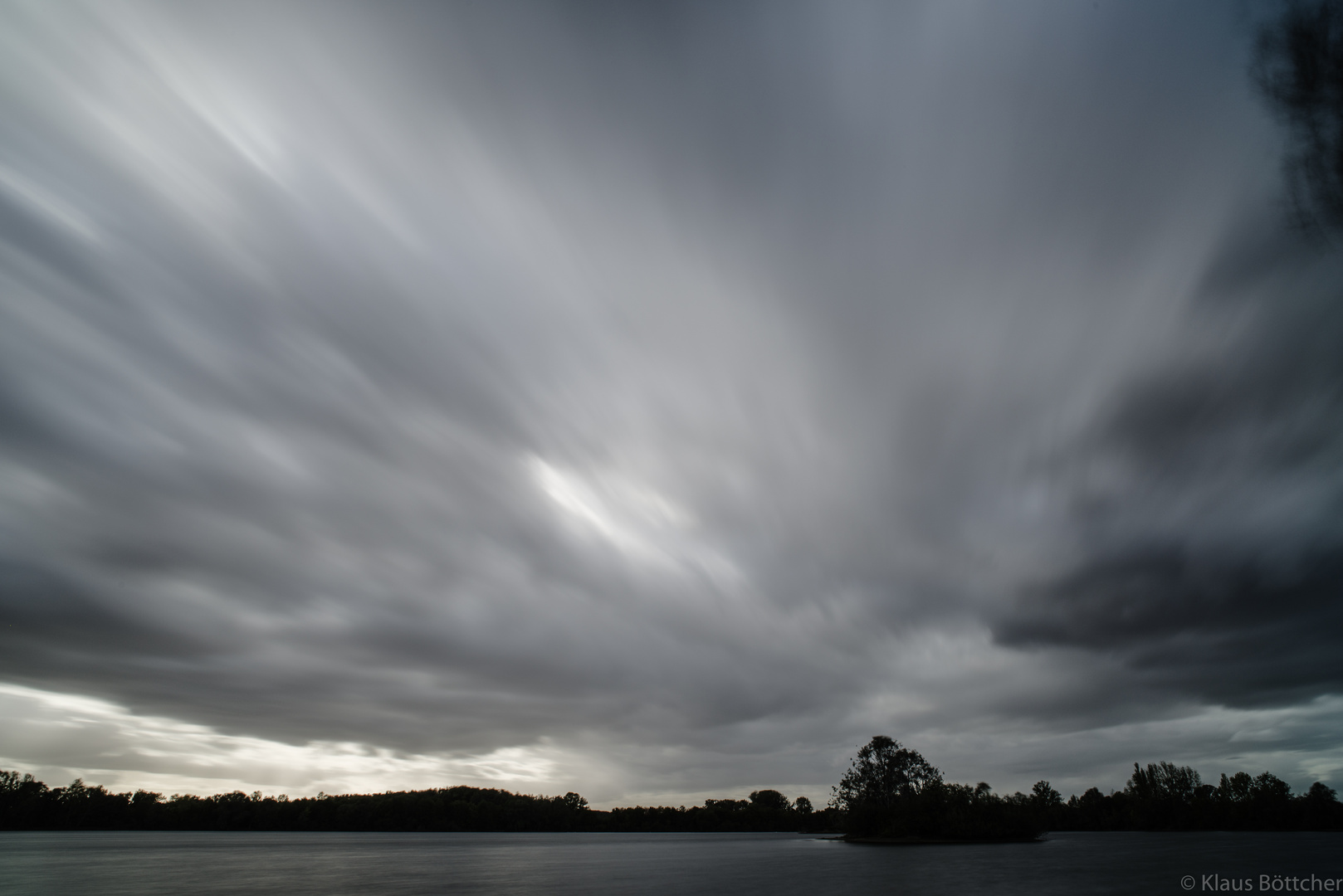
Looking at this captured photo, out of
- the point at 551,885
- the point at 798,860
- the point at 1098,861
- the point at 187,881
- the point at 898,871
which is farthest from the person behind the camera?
the point at 798,860

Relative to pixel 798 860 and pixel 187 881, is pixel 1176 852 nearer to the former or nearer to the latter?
pixel 798 860

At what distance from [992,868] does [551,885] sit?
54.9m

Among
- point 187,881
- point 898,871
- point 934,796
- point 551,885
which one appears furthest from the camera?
point 934,796

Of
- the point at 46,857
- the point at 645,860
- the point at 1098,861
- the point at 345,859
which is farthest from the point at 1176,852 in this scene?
the point at 46,857

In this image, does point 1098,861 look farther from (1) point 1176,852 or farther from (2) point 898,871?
(2) point 898,871

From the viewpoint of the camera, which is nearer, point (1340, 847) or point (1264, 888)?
point (1264, 888)

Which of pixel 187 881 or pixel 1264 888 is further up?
pixel 1264 888

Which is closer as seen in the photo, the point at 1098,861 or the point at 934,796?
the point at 1098,861

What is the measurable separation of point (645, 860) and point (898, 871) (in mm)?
53103

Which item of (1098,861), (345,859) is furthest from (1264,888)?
(345,859)

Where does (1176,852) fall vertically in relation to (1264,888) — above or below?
below

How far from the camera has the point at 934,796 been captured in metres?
141

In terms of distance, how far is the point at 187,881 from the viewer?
221 ft

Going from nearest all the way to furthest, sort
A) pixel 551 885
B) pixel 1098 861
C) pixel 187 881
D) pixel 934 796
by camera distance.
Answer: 1. pixel 551 885
2. pixel 187 881
3. pixel 1098 861
4. pixel 934 796
